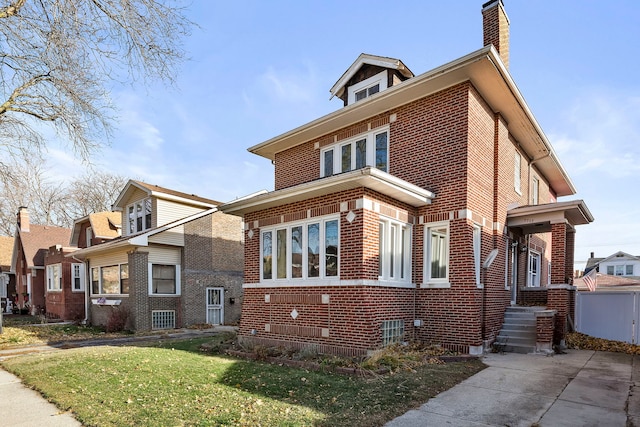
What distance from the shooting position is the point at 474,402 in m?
5.62

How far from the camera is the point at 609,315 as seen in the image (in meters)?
11.5

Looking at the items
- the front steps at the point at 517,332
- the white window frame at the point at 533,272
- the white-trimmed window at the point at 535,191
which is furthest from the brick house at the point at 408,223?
the white-trimmed window at the point at 535,191

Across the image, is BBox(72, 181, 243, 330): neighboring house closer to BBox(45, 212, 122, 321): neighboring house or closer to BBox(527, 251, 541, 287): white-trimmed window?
BBox(45, 212, 122, 321): neighboring house

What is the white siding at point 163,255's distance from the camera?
16.8m

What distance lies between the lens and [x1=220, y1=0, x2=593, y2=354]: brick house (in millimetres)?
8555

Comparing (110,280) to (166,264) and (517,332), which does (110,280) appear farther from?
(517,332)

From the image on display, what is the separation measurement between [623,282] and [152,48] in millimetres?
29930

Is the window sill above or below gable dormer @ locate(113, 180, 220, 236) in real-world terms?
below

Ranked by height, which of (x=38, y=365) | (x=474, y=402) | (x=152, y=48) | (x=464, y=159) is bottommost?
(x=38, y=365)

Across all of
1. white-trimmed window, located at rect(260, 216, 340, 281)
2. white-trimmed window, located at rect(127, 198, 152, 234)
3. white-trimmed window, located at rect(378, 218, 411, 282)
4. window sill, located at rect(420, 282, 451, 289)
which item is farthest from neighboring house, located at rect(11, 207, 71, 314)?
window sill, located at rect(420, 282, 451, 289)

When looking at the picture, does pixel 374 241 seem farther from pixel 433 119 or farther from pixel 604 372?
pixel 604 372

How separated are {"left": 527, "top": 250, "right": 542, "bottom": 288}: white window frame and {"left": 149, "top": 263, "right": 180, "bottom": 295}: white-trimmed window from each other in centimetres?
1501

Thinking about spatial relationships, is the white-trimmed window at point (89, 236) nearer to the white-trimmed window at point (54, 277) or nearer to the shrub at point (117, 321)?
the white-trimmed window at point (54, 277)

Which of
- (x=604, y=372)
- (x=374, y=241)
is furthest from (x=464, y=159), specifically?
(x=604, y=372)
